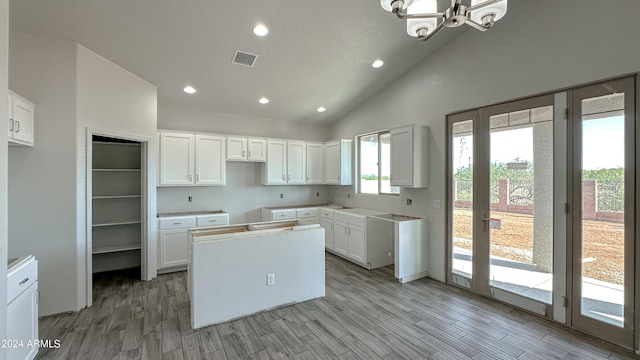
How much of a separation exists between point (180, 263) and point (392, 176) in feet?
12.2

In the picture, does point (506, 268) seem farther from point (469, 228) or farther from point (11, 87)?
point (11, 87)

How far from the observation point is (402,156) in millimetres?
4297

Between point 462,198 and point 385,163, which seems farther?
point 385,163

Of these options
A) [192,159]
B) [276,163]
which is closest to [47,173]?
[192,159]

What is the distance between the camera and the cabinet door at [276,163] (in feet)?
18.5

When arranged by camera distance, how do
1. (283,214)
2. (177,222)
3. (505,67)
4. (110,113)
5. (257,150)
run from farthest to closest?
1. (283,214)
2. (257,150)
3. (177,222)
4. (110,113)
5. (505,67)

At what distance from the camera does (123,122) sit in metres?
3.67

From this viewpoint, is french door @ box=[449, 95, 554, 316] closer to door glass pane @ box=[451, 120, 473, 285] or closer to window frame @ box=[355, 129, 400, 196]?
door glass pane @ box=[451, 120, 473, 285]

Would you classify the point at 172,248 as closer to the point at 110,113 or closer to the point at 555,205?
the point at 110,113

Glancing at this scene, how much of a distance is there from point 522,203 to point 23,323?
484 cm

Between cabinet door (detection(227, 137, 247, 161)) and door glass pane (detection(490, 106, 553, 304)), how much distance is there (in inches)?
161

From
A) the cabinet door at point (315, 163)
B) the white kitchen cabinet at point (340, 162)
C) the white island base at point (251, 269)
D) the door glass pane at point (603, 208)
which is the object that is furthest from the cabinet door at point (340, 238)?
the door glass pane at point (603, 208)

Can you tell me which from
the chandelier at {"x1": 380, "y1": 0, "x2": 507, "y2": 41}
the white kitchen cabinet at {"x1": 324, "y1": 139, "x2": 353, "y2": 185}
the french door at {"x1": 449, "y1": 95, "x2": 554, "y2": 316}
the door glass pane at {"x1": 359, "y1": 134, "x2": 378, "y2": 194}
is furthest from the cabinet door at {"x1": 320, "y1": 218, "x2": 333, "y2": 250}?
the chandelier at {"x1": 380, "y1": 0, "x2": 507, "y2": 41}

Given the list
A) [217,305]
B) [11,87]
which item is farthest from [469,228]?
[11,87]
